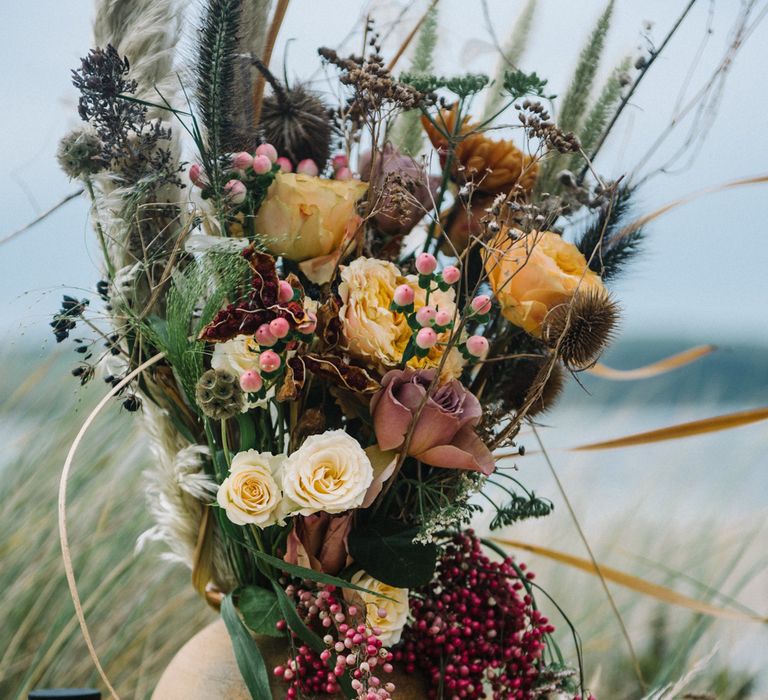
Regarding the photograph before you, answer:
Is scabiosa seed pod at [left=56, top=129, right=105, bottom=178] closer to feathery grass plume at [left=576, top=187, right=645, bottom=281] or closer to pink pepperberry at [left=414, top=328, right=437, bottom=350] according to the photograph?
pink pepperberry at [left=414, top=328, right=437, bottom=350]

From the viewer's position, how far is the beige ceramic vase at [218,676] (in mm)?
728

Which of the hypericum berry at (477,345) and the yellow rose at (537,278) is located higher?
the yellow rose at (537,278)

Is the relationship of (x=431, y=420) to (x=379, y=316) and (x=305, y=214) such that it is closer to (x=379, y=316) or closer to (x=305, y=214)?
(x=379, y=316)

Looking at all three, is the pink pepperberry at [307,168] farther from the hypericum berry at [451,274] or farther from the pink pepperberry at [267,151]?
the hypericum berry at [451,274]

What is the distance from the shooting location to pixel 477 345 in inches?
27.1

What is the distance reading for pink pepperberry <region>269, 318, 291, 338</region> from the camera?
63 centimetres

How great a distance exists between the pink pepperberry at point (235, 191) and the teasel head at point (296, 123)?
0.39 ft

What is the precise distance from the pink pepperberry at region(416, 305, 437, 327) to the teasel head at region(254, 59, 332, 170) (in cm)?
24

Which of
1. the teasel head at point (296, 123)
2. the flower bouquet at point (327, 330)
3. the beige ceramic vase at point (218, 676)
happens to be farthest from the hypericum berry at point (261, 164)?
the beige ceramic vase at point (218, 676)

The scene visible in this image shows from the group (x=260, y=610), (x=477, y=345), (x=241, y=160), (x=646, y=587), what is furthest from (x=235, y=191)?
(x=646, y=587)

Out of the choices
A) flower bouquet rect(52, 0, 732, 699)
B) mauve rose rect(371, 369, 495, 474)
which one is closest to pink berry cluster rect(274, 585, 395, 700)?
flower bouquet rect(52, 0, 732, 699)

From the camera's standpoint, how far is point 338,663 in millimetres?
656

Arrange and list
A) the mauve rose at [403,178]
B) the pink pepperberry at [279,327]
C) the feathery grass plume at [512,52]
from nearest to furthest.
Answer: the pink pepperberry at [279,327] < the mauve rose at [403,178] < the feathery grass plume at [512,52]

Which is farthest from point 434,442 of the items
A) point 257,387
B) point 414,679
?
point 414,679
